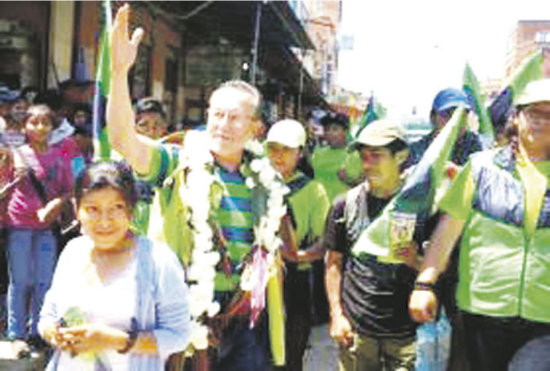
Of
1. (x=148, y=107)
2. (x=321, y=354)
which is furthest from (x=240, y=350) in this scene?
(x=321, y=354)

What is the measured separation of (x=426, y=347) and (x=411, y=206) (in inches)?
27.2

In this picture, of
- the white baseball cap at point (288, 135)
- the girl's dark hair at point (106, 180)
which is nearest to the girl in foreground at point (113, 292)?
the girl's dark hair at point (106, 180)

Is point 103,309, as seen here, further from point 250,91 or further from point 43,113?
point 43,113

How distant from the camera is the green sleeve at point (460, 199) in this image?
10.3 ft

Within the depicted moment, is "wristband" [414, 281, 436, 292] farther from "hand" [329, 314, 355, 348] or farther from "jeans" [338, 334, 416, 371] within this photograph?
"hand" [329, 314, 355, 348]

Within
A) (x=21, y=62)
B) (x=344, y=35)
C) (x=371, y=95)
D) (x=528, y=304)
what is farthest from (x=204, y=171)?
(x=344, y=35)

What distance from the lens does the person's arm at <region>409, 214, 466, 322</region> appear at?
3115 mm

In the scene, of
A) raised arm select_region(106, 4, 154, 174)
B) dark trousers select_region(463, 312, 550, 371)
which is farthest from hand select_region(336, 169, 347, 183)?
raised arm select_region(106, 4, 154, 174)

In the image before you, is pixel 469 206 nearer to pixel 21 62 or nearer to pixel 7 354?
pixel 7 354

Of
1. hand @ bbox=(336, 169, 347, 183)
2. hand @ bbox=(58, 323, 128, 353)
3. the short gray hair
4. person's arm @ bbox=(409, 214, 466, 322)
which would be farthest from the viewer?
hand @ bbox=(336, 169, 347, 183)

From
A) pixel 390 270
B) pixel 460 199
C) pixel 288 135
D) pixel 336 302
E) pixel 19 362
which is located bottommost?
pixel 19 362

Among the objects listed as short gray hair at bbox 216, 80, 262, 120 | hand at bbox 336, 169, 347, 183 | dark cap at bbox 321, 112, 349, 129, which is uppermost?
short gray hair at bbox 216, 80, 262, 120

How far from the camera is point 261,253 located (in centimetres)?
332

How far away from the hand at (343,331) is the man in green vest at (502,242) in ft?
1.84
